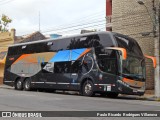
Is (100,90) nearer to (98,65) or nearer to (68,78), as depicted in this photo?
(98,65)

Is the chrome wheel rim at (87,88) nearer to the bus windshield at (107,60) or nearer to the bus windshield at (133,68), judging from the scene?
the bus windshield at (107,60)

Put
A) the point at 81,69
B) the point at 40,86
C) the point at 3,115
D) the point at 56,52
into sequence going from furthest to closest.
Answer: the point at 40,86 < the point at 56,52 < the point at 81,69 < the point at 3,115

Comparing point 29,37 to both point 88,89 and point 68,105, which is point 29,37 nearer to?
point 88,89

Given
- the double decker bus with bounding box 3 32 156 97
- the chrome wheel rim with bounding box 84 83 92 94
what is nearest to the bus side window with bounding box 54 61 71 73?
the double decker bus with bounding box 3 32 156 97

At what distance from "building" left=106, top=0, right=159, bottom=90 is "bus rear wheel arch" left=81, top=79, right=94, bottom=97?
8687 mm

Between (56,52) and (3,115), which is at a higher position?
(56,52)

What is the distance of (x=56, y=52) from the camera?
26.9 meters

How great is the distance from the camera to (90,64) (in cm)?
2372

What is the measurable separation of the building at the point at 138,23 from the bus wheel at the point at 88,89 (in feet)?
28.7

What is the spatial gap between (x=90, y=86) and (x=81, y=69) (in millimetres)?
1408

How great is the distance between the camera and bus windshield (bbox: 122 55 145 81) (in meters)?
22.2

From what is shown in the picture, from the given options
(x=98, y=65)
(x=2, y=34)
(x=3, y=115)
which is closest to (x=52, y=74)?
(x=98, y=65)

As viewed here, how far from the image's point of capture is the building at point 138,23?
3139 cm

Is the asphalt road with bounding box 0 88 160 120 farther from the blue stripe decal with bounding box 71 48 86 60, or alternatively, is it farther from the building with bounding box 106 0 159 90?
the building with bounding box 106 0 159 90
